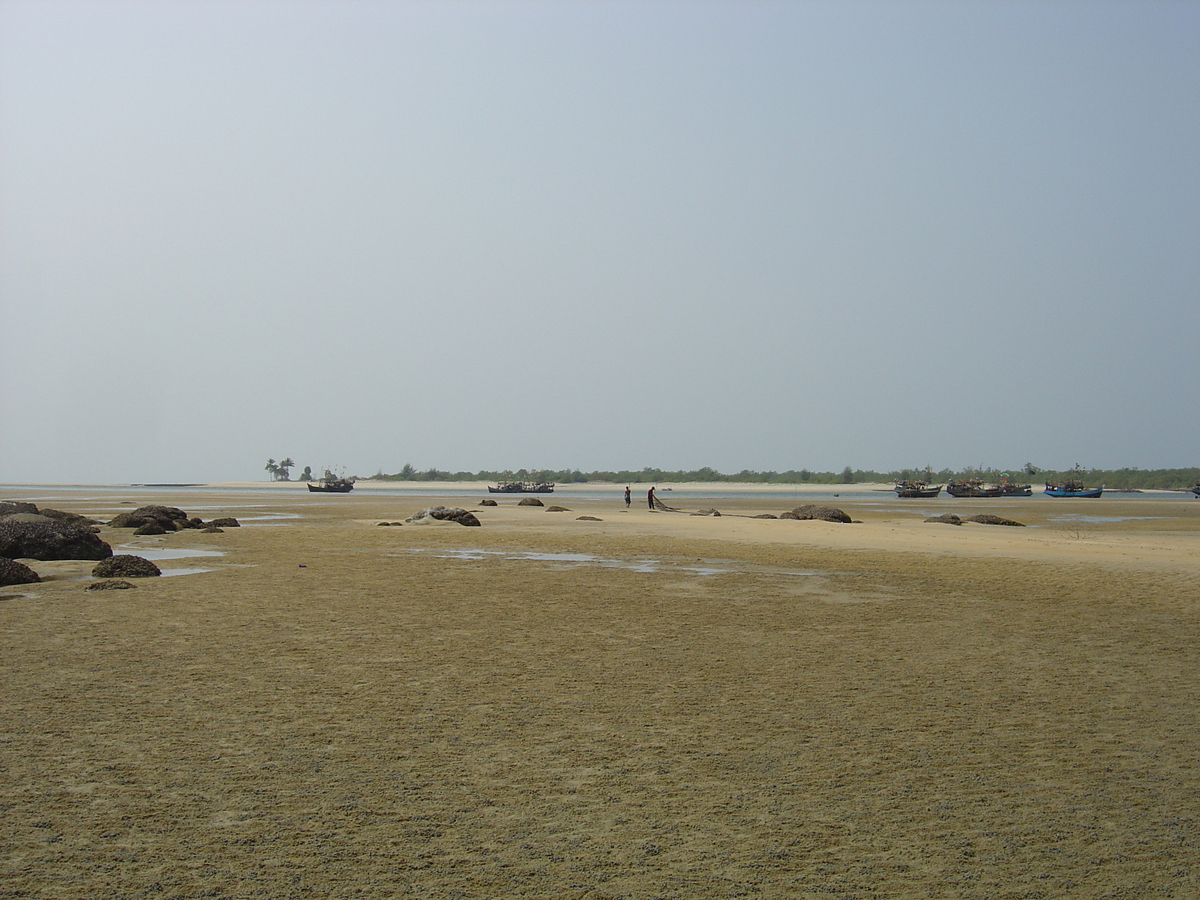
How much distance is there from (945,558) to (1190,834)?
55.9 feet

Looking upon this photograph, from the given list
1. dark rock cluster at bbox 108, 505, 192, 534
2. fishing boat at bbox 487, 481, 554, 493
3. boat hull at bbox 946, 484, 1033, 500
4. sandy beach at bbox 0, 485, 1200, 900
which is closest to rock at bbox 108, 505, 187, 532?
dark rock cluster at bbox 108, 505, 192, 534

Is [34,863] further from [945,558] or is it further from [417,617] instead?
[945,558]

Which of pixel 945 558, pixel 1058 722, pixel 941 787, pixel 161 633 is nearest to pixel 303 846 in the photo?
pixel 941 787

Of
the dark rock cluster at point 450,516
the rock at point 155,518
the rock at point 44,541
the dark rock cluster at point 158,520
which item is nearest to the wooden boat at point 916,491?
the dark rock cluster at point 450,516

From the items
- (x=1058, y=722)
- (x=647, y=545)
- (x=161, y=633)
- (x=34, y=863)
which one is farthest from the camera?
(x=647, y=545)

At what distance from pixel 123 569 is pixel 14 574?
1.67m

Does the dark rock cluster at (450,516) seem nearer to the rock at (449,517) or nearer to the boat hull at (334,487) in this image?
the rock at (449,517)

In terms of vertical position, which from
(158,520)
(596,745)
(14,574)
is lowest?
(596,745)

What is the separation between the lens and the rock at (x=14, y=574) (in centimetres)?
1545

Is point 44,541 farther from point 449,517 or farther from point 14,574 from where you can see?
point 449,517

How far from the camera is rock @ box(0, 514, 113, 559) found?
64.5ft

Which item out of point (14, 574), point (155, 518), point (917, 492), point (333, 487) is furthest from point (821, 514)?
point (333, 487)

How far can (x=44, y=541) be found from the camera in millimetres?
19719

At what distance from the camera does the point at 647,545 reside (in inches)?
1022
